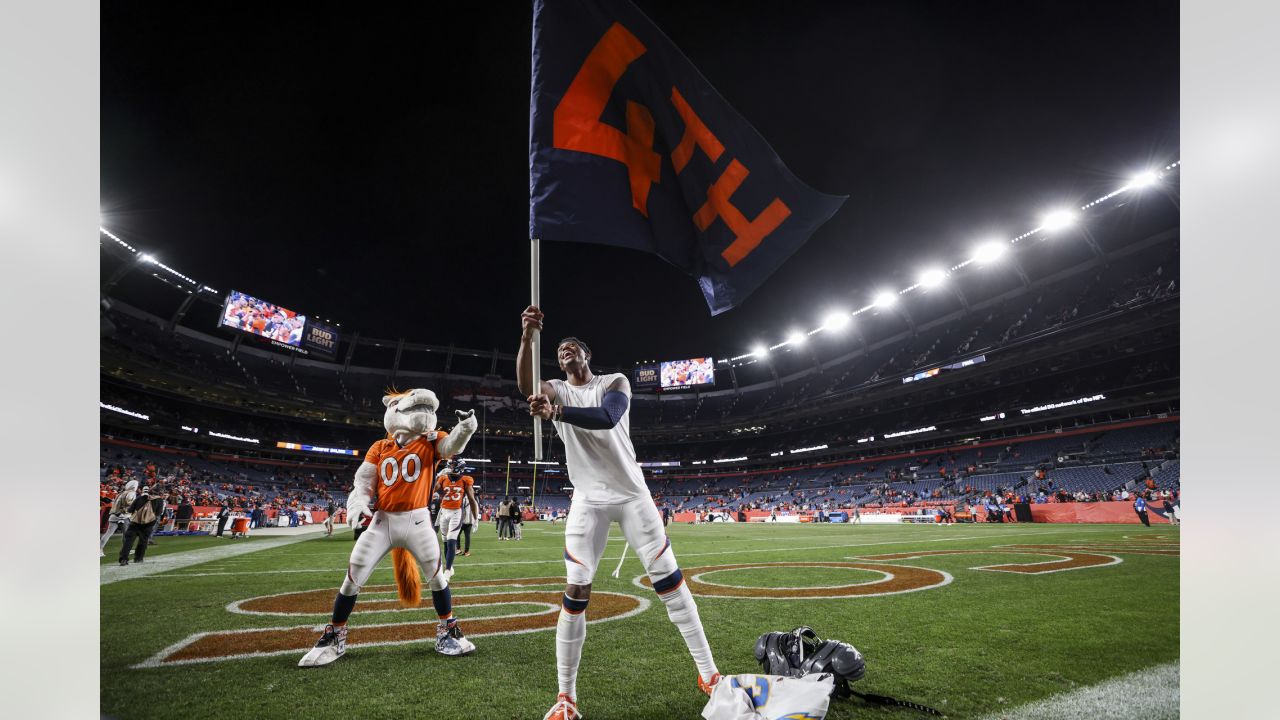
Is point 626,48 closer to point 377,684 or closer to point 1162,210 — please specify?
point 377,684

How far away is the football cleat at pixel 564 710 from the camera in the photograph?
10.1ft

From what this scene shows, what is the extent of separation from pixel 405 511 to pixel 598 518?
2.17 meters

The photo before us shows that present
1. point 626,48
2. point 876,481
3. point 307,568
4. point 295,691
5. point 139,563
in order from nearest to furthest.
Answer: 1. point 295,691
2. point 626,48
3. point 307,568
4. point 139,563
5. point 876,481

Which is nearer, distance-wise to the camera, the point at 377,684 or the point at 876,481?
the point at 377,684

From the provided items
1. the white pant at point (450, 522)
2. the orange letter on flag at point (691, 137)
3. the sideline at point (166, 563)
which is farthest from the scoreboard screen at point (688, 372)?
the orange letter on flag at point (691, 137)

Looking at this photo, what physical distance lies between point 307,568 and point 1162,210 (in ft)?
136

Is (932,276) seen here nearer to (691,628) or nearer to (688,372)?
(688,372)

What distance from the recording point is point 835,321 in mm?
45344

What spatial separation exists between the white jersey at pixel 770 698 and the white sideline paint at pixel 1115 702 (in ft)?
2.90

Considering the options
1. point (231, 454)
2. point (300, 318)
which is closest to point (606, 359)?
point (300, 318)

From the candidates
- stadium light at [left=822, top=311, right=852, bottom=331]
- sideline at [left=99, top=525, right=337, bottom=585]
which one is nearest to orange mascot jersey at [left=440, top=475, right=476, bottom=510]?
sideline at [left=99, top=525, right=337, bottom=585]

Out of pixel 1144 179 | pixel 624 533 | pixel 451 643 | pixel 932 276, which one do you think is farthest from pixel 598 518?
pixel 932 276

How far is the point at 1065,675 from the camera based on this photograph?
367 cm
